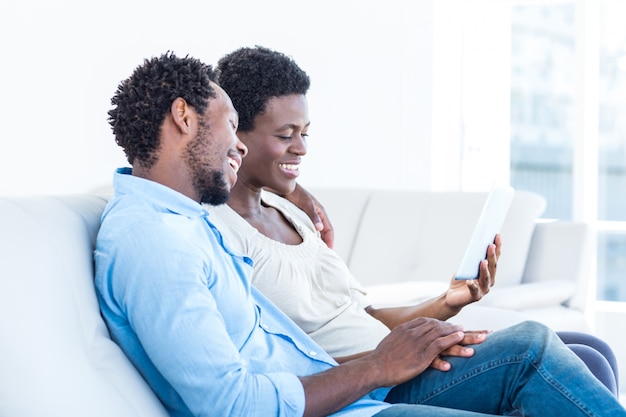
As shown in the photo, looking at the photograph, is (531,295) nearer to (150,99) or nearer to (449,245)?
(449,245)

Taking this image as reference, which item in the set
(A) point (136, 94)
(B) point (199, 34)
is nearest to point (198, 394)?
(A) point (136, 94)

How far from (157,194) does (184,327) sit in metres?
0.25

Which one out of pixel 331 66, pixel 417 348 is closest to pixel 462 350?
pixel 417 348

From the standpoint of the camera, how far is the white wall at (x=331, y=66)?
4.72m

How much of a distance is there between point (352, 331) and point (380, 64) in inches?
142

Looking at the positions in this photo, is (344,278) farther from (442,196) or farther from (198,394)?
(442,196)

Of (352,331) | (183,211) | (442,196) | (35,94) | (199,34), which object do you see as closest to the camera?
(183,211)

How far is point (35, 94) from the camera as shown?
4512mm

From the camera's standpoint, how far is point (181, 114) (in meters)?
1.39

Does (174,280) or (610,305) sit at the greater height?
(174,280)

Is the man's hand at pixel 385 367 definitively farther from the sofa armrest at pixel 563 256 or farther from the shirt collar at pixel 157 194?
the sofa armrest at pixel 563 256

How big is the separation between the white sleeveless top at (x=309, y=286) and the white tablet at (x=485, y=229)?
211 millimetres

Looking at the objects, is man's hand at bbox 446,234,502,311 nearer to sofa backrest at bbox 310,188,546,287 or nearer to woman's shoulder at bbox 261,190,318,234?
woman's shoulder at bbox 261,190,318,234

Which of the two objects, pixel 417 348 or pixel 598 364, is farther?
pixel 598 364
